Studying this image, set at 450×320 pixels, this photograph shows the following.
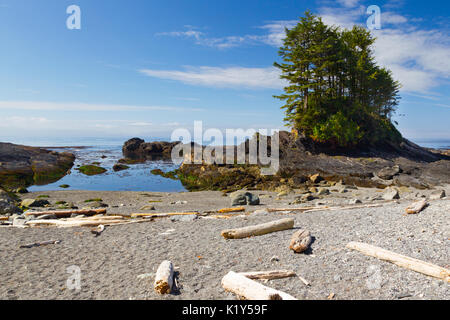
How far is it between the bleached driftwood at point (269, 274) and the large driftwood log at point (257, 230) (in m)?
2.38

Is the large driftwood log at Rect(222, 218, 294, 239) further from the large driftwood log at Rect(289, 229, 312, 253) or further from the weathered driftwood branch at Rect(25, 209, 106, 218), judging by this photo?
the weathered driftwood branch at Rect(25, 209, 106, 218)

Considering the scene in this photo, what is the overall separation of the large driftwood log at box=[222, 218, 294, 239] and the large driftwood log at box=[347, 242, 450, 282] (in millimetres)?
2163

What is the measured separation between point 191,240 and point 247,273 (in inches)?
119

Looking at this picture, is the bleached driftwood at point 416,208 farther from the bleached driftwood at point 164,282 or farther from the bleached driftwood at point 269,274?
the bleached driftwood at point 164,282

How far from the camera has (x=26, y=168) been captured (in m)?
31.2

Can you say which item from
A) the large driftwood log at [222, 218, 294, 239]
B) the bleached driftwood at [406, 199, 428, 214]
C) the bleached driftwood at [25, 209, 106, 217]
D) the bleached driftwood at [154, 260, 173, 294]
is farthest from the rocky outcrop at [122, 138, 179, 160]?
the bleached driftwood at [154, 260, 173, 294]

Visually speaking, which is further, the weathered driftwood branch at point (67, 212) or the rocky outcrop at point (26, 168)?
the rocky outcrop at point (26, 168)

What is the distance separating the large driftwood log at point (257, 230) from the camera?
7965 mm

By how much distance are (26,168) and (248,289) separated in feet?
114

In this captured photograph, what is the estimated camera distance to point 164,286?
528 centimetres

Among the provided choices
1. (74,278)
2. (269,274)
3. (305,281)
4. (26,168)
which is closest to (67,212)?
(74,278)

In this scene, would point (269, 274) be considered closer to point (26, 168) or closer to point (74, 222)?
point (74, 222)

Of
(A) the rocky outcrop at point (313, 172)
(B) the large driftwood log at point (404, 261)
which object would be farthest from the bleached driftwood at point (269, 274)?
(A) the rocky outcrop at point (313, 172)

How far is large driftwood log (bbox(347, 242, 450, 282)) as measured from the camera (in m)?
5.19
